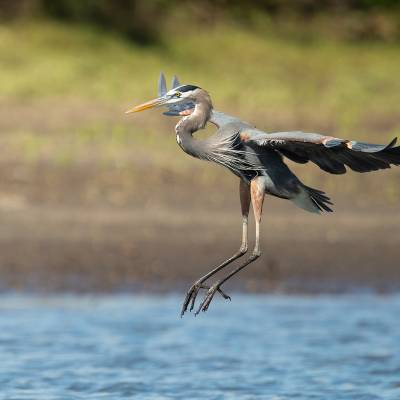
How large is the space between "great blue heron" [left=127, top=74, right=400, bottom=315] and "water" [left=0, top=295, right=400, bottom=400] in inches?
53.8

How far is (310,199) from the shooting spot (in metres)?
5.93

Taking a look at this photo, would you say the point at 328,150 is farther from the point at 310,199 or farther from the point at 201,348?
the point at 201,348

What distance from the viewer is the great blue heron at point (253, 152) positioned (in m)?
5.45

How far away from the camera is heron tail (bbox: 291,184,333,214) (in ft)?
19.3

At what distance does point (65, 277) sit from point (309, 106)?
4639mm

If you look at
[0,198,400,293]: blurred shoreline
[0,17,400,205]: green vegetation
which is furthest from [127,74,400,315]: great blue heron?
[0,17,400,205]: green vegetation

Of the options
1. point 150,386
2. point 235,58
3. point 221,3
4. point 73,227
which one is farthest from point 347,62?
point 150,386

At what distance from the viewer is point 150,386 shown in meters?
6.94

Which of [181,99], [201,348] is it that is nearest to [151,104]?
[181,99]

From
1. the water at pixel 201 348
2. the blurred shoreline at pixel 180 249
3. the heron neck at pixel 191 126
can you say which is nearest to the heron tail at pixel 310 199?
the heron neck at pixel 191 126

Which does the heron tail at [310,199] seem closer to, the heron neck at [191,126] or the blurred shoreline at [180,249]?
the heron neck at [191,126]

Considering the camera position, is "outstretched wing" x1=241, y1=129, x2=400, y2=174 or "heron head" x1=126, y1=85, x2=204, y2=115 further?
"heron head" x1=126, y1=85, x2=204, y2=115

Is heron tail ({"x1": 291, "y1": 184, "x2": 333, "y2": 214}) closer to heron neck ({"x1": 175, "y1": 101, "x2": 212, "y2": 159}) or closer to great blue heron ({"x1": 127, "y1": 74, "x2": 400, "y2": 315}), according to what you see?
great blue heron ({"x1": 127, "y1": 74, "x2": 400, "y2": 315})

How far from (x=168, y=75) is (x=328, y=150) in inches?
315
